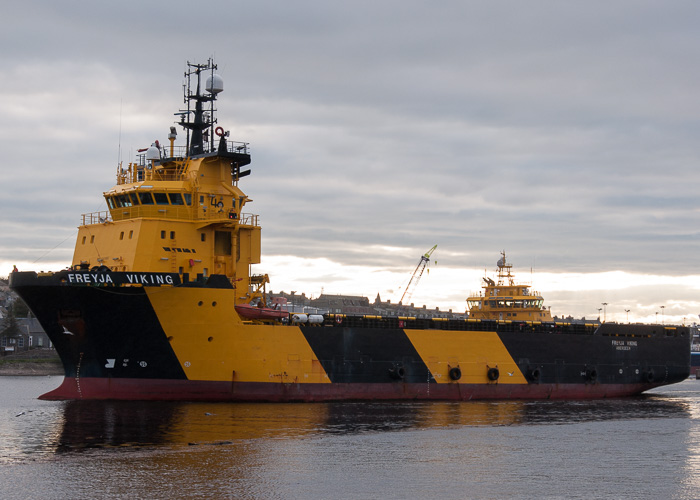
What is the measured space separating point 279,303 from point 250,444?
14069mm

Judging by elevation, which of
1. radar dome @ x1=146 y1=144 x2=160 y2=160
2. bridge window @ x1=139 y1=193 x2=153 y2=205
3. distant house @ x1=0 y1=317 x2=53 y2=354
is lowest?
distant house @ x1=0 y1=317 x2=53 y2=354

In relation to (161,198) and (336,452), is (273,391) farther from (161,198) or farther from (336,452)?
(336,452)

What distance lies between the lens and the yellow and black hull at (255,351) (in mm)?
33625

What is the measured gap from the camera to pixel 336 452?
24.6m

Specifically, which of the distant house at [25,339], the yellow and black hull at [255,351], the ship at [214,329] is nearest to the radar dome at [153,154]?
the ship at [214,329]

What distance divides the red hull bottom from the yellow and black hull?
0.04 meters

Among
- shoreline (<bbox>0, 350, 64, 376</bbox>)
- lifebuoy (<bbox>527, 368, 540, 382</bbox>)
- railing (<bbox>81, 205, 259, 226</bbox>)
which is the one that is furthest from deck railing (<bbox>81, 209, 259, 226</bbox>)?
shoreline (<bbox>0, 350, 64, 376</bbox>)

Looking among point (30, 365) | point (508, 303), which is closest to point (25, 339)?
point (30, 365)

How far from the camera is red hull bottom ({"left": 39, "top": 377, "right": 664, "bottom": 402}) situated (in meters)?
34.4

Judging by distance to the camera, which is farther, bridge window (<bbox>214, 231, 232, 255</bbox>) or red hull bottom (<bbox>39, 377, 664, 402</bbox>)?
bridge window (<bbox>214, 231, 232, 255</bbox>)

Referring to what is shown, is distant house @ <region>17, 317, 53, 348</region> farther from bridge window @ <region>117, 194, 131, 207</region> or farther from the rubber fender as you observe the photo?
the rubber fender

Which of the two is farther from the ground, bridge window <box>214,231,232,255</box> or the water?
bridge window <box>214,231,232,255</box>

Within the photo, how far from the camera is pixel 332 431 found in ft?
93.3

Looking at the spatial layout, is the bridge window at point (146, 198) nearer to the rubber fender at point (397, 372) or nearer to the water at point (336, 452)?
the water at point (336, 452)
